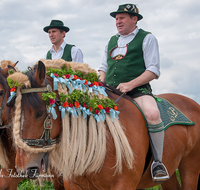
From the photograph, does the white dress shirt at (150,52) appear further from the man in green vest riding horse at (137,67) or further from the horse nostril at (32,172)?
the horse nostril at (32,172)

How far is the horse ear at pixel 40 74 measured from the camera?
2.12 meters

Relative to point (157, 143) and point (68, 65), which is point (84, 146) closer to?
point (68, 65)

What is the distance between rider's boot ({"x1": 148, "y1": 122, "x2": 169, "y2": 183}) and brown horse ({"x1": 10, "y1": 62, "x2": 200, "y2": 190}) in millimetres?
84

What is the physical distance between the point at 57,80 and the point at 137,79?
121cm

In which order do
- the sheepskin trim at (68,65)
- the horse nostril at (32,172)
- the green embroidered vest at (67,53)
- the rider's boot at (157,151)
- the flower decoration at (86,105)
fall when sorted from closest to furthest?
the horse nostril at (32,172), the flower decoration at (86,105), the sheepskin trim at (68,65), the rider's boot at (157,151), the green embroidered vest at (67,53)

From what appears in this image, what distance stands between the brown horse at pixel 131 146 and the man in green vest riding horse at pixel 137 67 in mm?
151

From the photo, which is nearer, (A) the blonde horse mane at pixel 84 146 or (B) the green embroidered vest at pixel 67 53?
(A) the blonde horse mane at pixel 84 146

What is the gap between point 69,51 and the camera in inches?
198

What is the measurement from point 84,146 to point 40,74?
2.75 feet

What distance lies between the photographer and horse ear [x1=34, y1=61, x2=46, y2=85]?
2.12 meters

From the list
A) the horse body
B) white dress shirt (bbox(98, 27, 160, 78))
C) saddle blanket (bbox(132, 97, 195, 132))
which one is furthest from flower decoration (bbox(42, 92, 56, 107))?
saddle blanket (bbox(132, 97, 195, 132))

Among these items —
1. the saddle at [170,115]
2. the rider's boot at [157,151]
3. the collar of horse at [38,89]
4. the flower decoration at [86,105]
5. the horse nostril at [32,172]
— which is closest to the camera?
the horse nostril at [32,172]

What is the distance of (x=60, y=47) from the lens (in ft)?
16.6

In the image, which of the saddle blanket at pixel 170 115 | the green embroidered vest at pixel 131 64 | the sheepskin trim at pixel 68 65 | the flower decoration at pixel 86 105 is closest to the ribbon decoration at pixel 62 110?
the flower decoration at pixel 86 105
